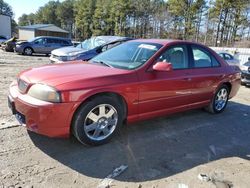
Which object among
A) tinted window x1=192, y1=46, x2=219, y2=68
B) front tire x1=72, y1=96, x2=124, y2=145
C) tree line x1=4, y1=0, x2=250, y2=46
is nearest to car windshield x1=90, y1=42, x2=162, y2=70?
front tire x1=72, y1=96, x2=124, y2=145

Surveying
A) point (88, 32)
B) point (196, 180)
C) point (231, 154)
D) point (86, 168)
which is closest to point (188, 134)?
point (231, 154)

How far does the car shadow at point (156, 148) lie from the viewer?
10.6 ft

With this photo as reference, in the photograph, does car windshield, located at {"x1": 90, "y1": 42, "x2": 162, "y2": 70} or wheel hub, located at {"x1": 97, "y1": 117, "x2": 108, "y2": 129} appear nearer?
wheel hub, located at {"x1": 97, "y1": 117, "x2": 108, "y2": 129}

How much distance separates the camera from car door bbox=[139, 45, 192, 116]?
4039 mm

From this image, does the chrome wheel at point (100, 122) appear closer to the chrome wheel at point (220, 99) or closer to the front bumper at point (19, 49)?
the chrome wheel at point (220, 99)

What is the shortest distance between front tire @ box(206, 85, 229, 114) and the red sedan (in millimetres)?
446

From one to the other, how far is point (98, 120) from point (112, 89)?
0.48m

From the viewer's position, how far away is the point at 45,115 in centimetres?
315

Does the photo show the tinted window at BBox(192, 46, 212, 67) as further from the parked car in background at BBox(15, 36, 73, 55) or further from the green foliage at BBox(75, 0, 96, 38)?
the green foliage at BBox(75, 0, 96, 38)

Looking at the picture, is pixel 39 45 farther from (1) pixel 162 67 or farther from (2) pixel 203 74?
(1) pixel 162 67

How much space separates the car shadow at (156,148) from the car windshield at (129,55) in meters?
1.13

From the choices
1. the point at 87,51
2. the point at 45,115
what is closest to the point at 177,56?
the point at 45,115

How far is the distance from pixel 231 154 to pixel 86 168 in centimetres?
218

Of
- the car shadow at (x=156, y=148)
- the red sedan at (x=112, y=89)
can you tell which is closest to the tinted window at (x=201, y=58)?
the red sedan at (x=112, y=89)
